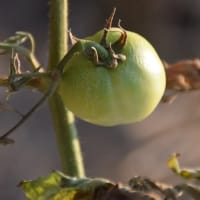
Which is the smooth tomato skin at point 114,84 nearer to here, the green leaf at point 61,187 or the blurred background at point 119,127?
the green leaf at point 61,187

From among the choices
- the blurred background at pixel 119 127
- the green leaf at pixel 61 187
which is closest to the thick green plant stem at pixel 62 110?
the green leaf at pixel 61 187

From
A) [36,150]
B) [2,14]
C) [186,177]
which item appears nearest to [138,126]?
[36,150]

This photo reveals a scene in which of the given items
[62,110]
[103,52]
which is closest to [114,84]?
[103,52]

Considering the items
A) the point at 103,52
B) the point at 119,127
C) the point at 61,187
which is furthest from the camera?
the point at 119,127

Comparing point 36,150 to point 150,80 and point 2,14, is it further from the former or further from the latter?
point 150,80

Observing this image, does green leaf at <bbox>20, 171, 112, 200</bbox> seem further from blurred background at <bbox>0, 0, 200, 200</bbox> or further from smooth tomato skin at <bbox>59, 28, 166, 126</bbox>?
blurred background at <bbox>0, 0, 200, 200</bbox>

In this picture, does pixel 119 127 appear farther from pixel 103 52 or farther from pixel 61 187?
pixel 103 52

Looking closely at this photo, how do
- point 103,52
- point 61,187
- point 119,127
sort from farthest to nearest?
point 119,127, point 61,187, point 103,52
